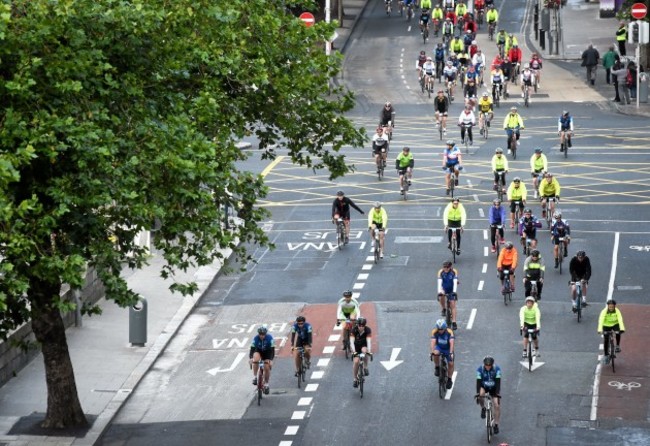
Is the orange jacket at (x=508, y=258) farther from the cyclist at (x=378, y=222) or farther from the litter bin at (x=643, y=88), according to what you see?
the litter bin at (x=643, y=88)

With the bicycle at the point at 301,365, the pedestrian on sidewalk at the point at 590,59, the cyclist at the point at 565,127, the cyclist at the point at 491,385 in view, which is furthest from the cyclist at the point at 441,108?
the cyclist at the point at 491,385

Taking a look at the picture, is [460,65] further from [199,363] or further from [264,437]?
[264,437]

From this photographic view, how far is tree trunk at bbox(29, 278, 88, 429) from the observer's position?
2739cm

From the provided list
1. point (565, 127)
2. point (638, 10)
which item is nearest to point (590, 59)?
point (638, 10)

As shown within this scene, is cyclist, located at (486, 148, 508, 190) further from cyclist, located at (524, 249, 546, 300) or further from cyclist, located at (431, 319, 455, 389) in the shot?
cyclist, located at (431, 319, 455, 389)

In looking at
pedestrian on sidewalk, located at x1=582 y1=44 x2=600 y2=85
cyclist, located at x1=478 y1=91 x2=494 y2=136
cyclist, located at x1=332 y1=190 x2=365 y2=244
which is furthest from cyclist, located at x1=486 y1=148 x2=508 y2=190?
pedestrian on sidewalk, located at x1=582 y1=44 x2=600 y2=85

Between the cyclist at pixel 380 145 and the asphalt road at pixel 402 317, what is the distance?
718mm

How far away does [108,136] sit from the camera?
23250mm

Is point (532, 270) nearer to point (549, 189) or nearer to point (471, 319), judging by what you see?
point (471, 319)

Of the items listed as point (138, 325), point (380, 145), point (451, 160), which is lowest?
point (380, 145)

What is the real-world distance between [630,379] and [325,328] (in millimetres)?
6916

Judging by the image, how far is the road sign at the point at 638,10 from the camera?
63.6 metres

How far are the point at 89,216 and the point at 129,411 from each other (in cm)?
669

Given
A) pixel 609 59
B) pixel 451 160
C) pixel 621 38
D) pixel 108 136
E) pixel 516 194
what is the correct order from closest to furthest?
pixel 108 136 → pixel 516 194 → pixel 451 160 → pixel 609 59 → pixel 621 38
